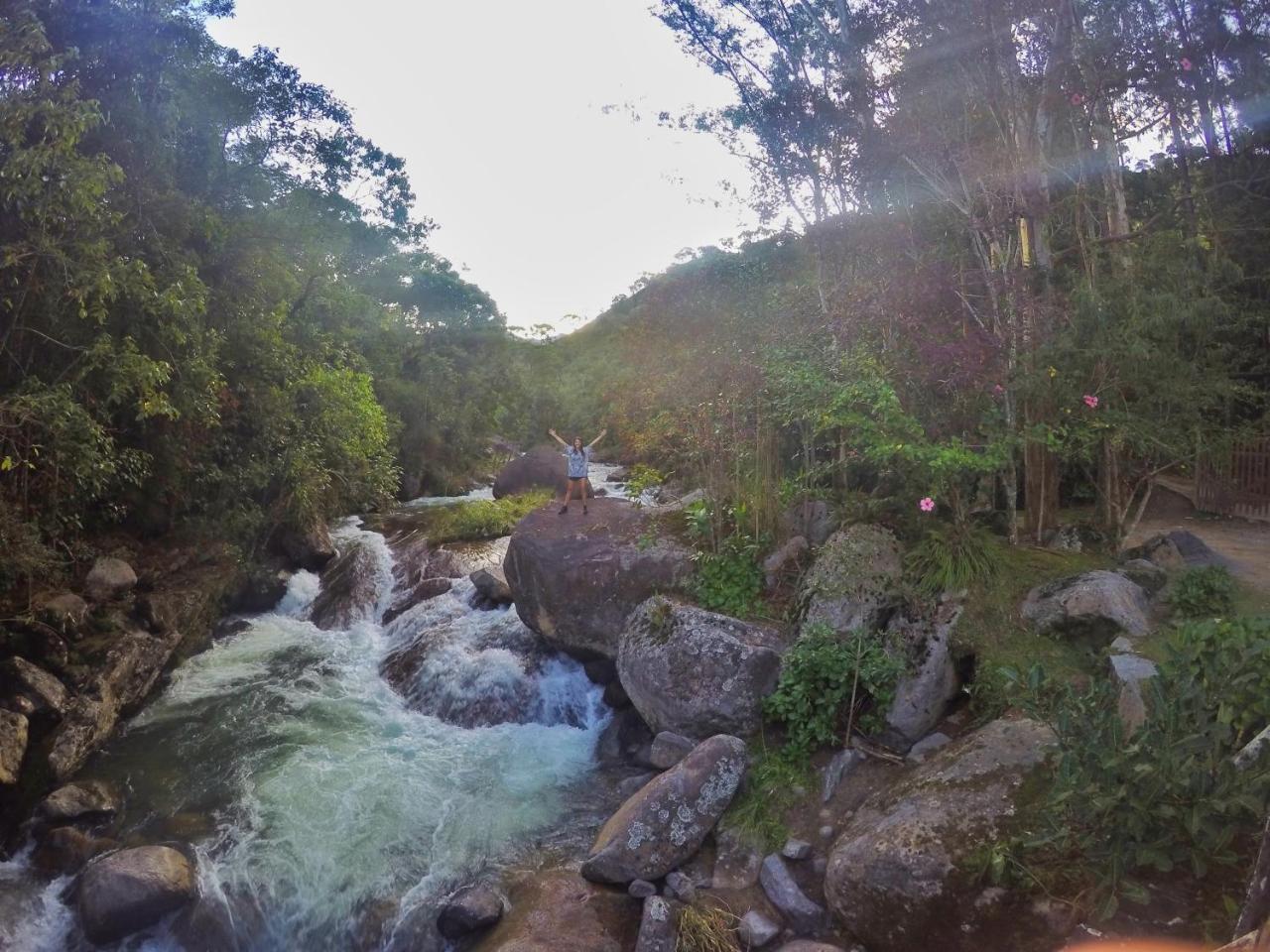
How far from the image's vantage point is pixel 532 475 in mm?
20922

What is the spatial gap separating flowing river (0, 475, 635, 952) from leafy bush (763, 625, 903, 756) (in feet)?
7.77

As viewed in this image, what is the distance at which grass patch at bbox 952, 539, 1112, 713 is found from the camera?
6039 mm

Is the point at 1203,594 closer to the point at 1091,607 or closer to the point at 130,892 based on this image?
the point at 1091,607

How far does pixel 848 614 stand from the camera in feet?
23.2

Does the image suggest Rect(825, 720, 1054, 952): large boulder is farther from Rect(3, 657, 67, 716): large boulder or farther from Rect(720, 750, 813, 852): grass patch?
Rect(3, 657, 67, 716): large boulder

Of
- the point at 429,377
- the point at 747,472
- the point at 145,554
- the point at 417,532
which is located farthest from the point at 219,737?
the point at 429,377

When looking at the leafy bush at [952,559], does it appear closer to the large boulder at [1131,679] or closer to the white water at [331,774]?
the large boulder at [1131,679]

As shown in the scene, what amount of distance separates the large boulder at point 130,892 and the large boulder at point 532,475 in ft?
47.0

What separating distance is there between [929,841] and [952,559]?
2.85 m

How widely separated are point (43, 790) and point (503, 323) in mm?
31793

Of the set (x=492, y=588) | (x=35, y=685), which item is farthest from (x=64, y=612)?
(x=492, y=588)

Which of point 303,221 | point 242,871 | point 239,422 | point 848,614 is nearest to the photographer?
point 242,871

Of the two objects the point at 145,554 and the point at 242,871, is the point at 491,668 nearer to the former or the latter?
the point at 242,871

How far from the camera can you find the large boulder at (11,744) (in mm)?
7238
